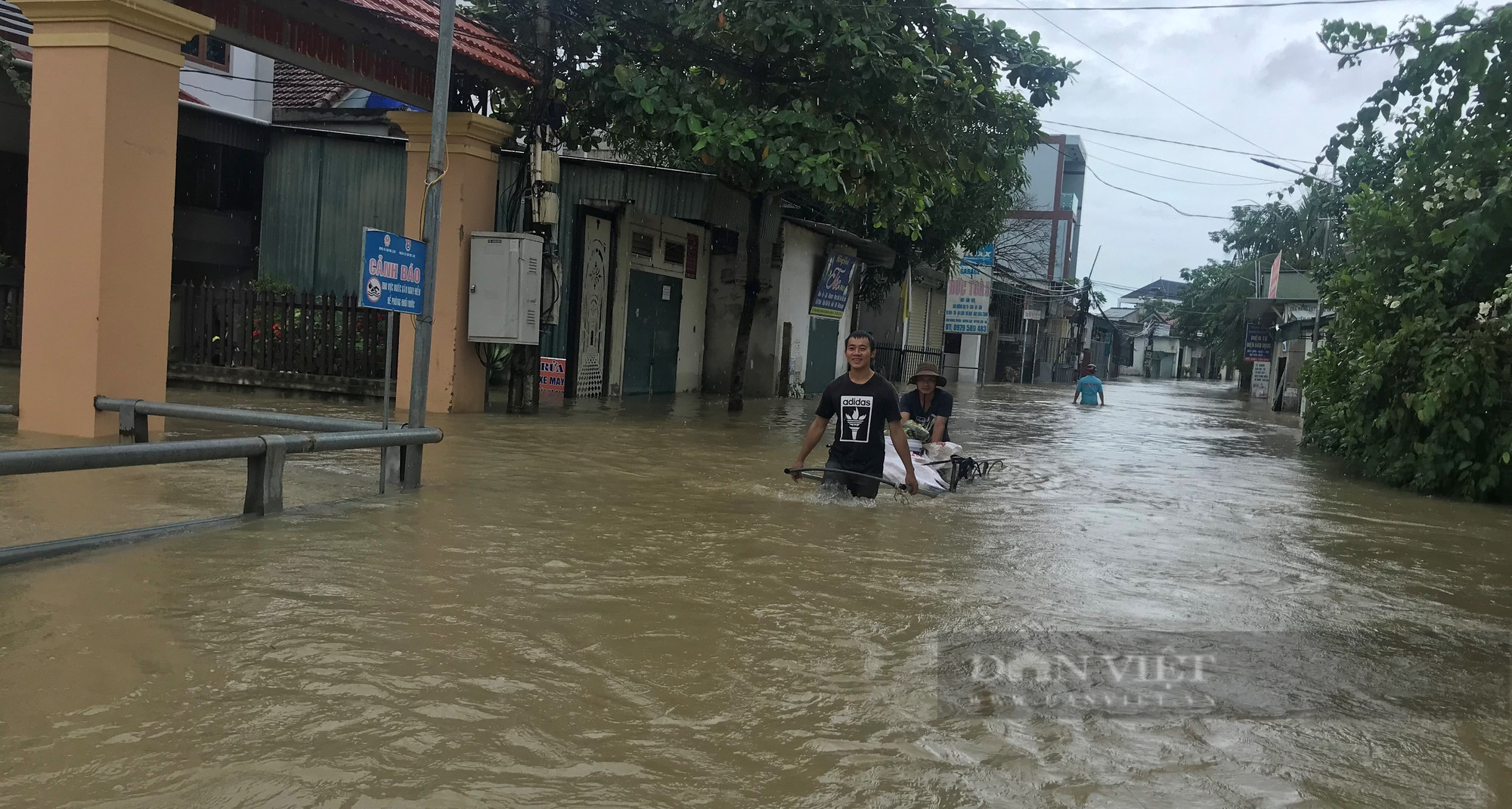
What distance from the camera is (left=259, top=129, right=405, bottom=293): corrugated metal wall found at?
18.2 meters

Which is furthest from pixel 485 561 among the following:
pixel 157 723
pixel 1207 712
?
pixel 1207 712

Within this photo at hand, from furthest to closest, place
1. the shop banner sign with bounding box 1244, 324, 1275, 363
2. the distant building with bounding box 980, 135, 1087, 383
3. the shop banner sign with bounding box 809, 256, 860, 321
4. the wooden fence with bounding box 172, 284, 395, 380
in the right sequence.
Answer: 1. the distant building with bounding box 980, 135, 1087, 383
2. the shop banner sign with bounding box 1244, 324, 1275, 363
3. the shop banner sign with bounding box 809, 256, 860, 321
4. the wooden fence with bounding box 172, 284, 395, 380

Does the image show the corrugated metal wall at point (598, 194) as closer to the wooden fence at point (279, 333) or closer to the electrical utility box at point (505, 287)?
the electrical utility box at point (505, 287)

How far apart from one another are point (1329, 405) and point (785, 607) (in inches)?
517

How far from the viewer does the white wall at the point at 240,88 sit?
20.8m

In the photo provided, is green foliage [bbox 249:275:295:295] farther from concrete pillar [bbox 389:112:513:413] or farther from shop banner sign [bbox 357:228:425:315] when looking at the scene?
shop banner sign [bbox 357:228:425:315]

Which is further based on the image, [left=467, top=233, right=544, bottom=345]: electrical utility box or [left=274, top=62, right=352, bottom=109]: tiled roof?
[left=274, top=62, right=352, bottom=109]: tiled roof

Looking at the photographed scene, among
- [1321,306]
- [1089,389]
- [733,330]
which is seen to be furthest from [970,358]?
[733,330]

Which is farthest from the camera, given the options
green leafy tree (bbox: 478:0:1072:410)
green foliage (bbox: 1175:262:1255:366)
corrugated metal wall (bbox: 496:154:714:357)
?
green foliage (bbox: 1175:262:1255:366)

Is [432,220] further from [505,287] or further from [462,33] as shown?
[462,33]

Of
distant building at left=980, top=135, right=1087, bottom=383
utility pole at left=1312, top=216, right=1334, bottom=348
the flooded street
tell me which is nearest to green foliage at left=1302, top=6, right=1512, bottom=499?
the flooded street

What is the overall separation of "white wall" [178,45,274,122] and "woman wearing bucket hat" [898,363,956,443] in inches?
592

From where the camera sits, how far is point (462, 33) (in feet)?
44.3

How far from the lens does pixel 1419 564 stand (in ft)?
27.3
